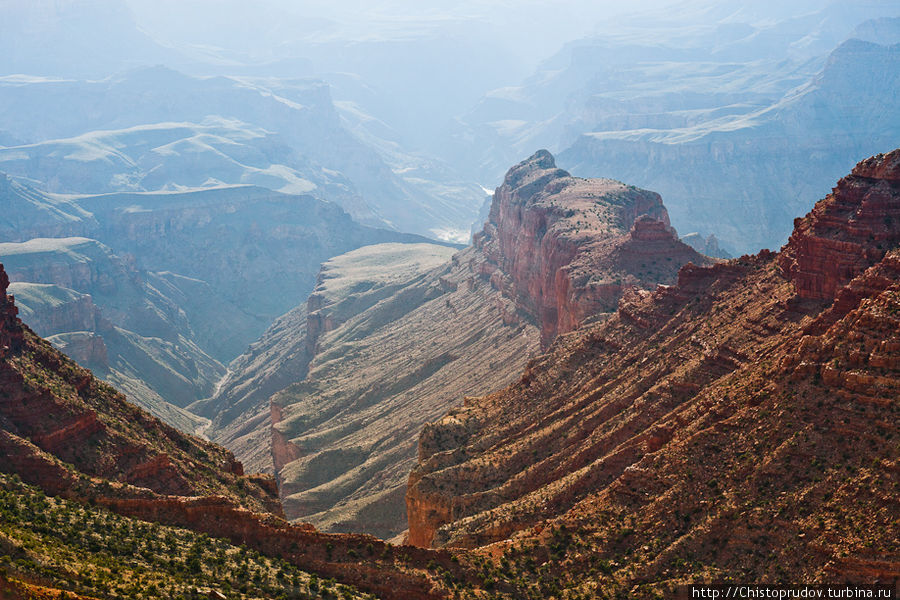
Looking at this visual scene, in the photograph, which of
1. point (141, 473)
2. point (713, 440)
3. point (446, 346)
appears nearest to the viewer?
point (713, 440)

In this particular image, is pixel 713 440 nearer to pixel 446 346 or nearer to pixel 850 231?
pixel 850 231

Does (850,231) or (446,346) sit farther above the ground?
(446,346)

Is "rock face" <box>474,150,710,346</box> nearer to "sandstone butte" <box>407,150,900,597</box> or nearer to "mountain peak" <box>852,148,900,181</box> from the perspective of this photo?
"sandstone butte" <box>407,150,900,597</box>

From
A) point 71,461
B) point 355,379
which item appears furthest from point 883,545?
point 355,379

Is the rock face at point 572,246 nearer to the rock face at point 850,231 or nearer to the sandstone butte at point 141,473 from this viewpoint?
the rock face at point 850,231

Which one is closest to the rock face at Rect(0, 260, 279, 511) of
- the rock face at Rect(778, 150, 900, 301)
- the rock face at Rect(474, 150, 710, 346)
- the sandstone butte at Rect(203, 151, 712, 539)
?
the sandstone butte at Rect(203, 151, 712, 539)

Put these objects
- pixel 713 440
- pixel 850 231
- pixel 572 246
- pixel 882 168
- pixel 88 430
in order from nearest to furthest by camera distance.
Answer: pixel 713 440 → pixel 88 430 → pixel 850 231 → pixel 882 168 → pixel 572 246

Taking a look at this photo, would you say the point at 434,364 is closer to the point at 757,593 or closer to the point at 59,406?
the point at 59,406

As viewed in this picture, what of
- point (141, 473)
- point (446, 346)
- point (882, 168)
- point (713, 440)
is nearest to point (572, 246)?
point (446, 346)
